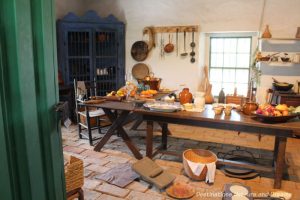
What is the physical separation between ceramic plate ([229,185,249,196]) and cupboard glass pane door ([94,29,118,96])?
12.7ft

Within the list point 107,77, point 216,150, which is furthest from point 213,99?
point 107,77

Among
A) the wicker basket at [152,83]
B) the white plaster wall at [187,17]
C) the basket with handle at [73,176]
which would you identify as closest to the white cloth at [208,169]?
the basket with handle at [73,176]

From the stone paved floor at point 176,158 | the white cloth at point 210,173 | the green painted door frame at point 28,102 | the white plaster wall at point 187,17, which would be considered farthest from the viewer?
the white plaster wall at point 187,17

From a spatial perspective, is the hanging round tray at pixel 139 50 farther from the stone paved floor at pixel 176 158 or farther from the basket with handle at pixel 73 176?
the basket with handle at pixel 73 176

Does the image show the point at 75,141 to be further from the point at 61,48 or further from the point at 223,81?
the point at 223,81

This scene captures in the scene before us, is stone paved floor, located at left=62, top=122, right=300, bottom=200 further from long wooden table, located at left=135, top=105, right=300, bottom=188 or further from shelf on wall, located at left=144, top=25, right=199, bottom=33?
shelf on wall, located at left=144, top=25, right=199, bottom=33

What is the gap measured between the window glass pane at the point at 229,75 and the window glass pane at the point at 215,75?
4.1 inches

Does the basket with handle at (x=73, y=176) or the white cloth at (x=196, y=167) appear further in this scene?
the white cloth at (x=196, y=167)

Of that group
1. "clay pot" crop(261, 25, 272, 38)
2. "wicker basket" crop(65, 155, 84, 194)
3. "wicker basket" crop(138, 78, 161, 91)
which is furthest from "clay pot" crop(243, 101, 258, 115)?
"clay pot" crop(261, 25, 272, 38)

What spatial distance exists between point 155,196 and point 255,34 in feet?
12.8

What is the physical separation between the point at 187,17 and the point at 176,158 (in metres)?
3.07

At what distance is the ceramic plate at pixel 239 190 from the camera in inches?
98.9

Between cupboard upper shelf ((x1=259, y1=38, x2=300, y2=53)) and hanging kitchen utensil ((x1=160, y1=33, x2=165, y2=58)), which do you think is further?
hanging kitchen utensil ((x1=160, y1=33, x2=165, y2=58))

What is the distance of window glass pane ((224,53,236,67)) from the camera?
5.52 m
